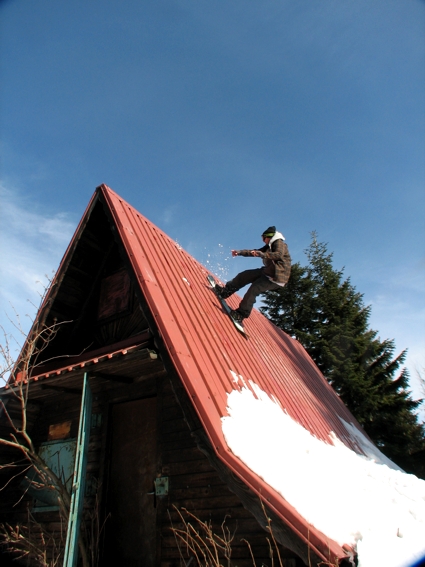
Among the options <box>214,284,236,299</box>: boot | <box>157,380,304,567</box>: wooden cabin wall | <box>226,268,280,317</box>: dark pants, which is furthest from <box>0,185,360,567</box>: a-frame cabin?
<box>226,268,280,317</box>: dark pants

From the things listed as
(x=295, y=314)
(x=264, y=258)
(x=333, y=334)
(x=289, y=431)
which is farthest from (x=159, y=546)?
(x=295, y=314)

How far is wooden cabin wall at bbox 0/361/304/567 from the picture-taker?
457 centimetres

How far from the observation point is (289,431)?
433 cm

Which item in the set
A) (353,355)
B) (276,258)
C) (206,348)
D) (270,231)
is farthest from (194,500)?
(353,355)

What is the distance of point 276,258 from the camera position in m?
6.90

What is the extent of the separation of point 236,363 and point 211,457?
1.81m

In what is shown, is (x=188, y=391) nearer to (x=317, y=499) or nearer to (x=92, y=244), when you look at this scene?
(x=317, y=499)

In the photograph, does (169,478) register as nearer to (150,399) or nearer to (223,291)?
(150,399)

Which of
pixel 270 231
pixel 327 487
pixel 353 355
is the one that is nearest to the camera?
pixel 327 487

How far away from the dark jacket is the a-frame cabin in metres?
1.17

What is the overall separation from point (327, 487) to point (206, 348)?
1984 mm

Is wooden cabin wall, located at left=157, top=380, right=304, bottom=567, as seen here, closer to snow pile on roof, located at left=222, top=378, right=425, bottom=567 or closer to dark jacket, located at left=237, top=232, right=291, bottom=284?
snow pile on roof, located at left=222, top=378, right=425, bottom=567

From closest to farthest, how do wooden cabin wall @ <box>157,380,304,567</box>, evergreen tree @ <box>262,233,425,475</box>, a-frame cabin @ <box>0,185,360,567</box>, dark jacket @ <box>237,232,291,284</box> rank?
1. a-frame cabin @ <box>0,185,360,567</box>
2. wooden cabin wall @ <box>157,380,304,567</box>
3. dark jacket @ <box>237,232,291,284</box>
4. evergreen tree @ <box>262,233,425,475</box>

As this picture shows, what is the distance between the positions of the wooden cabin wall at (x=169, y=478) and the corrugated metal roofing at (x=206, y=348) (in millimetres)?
1101
